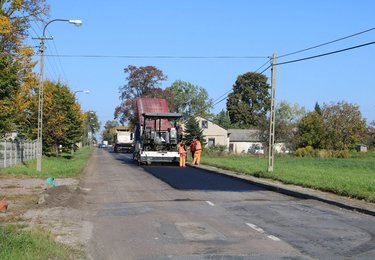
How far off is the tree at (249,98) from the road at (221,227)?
95750 millimetres

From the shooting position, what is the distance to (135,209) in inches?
520

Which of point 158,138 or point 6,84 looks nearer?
point 6,84

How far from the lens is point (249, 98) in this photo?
371 ft

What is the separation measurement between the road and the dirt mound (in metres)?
0.35

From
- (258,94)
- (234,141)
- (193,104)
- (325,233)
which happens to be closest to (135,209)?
(325,233)

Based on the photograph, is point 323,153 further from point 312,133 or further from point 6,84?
point 6,84

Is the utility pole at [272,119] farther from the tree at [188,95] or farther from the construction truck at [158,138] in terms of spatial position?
the tree at [188,95]

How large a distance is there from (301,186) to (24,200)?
9801 millimetres

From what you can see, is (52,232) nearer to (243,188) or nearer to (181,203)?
(181,203)

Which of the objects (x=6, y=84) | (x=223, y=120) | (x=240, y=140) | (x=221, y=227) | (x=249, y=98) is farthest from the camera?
(x=223, y=120)

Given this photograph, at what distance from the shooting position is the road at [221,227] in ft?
26.8

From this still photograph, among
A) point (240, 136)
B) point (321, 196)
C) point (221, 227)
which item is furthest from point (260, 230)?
point (240, 136)

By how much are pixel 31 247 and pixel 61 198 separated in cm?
761

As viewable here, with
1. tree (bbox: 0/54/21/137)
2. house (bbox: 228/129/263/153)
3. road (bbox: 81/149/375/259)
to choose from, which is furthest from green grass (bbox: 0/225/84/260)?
house (bbox: 228/129/263/153)
